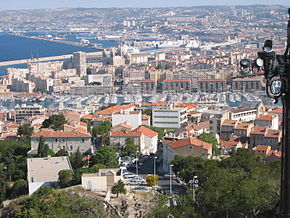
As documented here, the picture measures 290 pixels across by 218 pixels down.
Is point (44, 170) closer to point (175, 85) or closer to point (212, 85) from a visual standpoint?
point (175, 85)

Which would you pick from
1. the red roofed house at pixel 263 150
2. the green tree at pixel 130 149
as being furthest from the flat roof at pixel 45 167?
the red roofed house at pixel 263 150

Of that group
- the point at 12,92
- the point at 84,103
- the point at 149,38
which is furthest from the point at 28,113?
the point at 149,38

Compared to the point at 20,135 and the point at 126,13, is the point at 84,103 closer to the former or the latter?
the point at 20,135

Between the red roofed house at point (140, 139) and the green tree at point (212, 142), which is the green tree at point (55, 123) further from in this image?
the green tree at point (212, 142)

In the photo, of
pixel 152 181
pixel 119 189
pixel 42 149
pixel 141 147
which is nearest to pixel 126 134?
pixel 141 147

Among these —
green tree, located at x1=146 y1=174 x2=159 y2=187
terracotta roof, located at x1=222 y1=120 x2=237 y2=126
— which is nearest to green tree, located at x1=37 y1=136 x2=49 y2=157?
green tree, located at x1=146 y1=174 x2=159 y2=187
